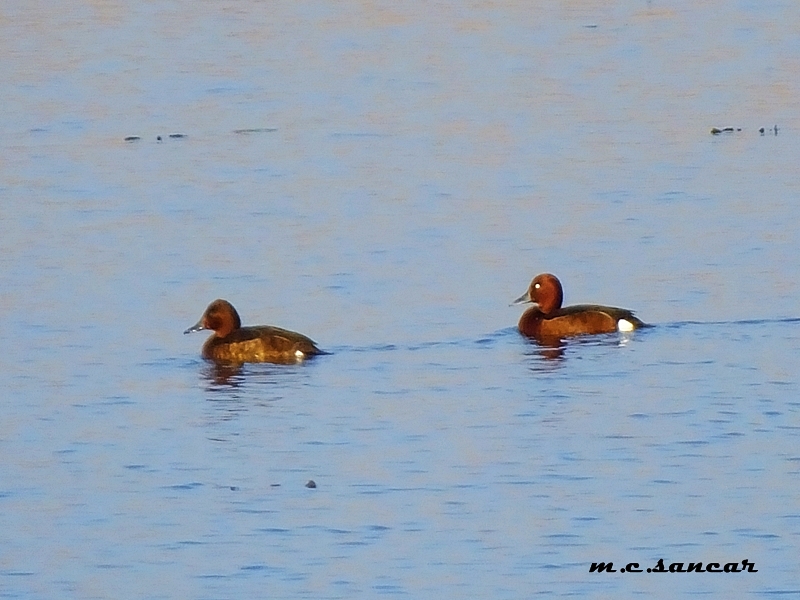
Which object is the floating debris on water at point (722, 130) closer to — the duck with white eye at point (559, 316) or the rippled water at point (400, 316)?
the rippled water at point (400, 316)

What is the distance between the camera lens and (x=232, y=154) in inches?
858

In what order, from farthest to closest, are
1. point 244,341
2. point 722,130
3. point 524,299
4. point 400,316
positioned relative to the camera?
point 722,130
point 524,299
point 400,316
point 244,341

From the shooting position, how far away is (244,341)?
45.5 feet

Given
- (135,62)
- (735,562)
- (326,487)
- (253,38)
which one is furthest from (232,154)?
(735,562)

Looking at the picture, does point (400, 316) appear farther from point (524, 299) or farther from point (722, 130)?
point (722, 130)

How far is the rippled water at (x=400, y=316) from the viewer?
983 centimetres

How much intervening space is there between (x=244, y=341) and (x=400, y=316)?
1305mm

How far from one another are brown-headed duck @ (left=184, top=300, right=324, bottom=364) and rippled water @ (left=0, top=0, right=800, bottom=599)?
13 cm

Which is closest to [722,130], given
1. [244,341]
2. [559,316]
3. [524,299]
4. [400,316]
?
[524,299]

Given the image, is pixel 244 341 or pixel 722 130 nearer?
pixel 244 341

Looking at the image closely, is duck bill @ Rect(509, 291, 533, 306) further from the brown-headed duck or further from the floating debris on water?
the floating debris on water

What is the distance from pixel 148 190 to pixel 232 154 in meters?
2.08

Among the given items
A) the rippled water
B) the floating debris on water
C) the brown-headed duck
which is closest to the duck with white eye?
the rippled water

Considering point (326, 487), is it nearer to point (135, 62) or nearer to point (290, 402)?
point (290, 402)
